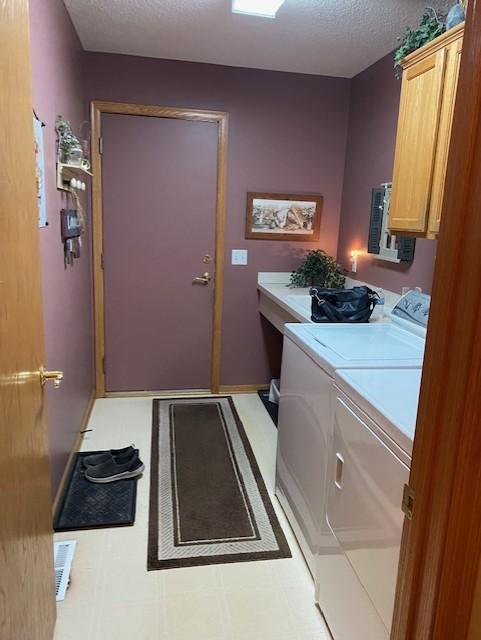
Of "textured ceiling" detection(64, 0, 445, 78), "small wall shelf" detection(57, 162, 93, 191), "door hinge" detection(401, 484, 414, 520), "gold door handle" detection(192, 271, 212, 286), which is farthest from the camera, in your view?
"gold door handle" detection(192, 271, 212, 286)

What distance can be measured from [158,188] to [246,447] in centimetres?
194

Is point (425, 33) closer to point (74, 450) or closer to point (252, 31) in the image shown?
point (252, 31)

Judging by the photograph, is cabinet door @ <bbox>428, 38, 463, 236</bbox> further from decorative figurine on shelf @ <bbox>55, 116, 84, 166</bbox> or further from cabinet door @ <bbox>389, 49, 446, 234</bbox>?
decorative figurine on shelf @ <bbox>55, 116, 84, 166</bbox>

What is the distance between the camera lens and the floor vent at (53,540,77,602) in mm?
1801

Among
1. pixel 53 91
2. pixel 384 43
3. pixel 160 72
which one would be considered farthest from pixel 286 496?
pixel 160 72

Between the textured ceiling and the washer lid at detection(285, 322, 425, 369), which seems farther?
the textured ceiling

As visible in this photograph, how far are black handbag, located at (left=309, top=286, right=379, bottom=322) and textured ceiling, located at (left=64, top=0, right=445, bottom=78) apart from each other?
4.77ft

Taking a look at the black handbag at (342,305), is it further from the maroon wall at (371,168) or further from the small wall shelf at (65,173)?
the small wall shelf at (65,173)

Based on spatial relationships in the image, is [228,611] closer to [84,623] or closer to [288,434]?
[84,623]

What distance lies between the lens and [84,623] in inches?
66.5

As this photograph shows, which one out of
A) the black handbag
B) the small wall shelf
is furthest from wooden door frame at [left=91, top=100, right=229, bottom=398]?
the black handbag

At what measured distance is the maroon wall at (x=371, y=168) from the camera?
278 centimetres

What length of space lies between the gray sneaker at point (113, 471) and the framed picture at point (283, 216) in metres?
1.89

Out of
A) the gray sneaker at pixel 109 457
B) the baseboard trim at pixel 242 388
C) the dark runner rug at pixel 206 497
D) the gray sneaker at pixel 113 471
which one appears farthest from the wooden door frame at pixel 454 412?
the baseboard trim at pixel 242 388
